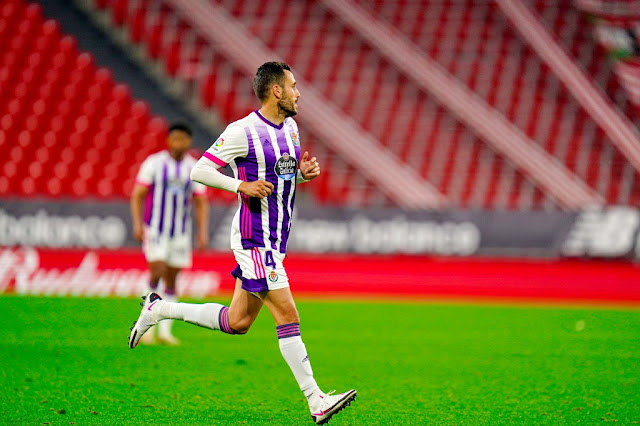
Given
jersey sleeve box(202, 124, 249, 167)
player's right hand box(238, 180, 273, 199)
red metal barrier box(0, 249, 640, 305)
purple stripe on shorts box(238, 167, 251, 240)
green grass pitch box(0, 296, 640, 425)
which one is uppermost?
jersey sleeve box(202, 124, 249, 167)

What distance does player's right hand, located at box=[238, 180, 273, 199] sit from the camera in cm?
539

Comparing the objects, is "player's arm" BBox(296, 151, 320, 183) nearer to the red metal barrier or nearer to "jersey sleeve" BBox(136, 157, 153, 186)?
"jersey sleeve" BBox(136, 157, 153, 186)

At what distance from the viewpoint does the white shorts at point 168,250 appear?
923 centimetres

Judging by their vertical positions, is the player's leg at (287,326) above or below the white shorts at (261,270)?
below

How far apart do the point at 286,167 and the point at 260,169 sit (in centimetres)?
16

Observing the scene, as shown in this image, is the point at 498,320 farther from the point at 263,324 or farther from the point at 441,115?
the point at 441,115

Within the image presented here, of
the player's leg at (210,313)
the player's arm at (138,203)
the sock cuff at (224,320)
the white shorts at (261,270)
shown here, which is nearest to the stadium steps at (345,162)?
A: the player's arm at (138,203)

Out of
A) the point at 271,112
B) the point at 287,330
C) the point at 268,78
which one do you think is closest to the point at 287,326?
the point at 287,330

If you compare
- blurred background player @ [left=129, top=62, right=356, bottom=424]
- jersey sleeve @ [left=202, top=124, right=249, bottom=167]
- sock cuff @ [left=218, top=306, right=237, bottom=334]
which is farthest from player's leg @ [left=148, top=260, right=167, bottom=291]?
jersey sleeve @ [left=202, top=124, right=249, bottom=167]

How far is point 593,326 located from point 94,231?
328 inches

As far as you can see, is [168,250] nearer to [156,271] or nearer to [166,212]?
[156,271]

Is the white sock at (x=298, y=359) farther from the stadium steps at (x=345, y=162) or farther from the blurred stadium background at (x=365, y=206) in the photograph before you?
the stadium steps at (x=345, y=162)

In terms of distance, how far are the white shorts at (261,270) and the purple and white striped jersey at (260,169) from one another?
4 centimetres

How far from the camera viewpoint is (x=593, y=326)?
35.9 feet
